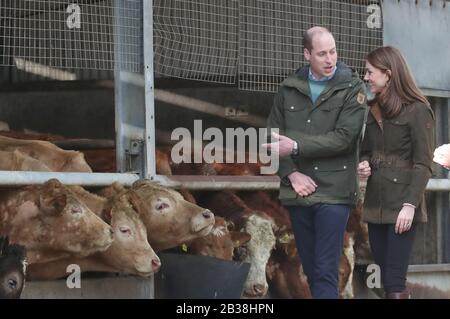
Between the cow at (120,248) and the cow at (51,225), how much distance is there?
217mm

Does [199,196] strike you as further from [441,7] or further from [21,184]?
[441,7]

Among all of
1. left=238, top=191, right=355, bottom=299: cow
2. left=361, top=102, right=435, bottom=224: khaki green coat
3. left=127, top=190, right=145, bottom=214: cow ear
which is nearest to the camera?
left=361, top=102, right=435, bottom=224: khaki green coat

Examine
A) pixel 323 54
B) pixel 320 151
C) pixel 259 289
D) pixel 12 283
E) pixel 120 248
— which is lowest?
pixel 259 289

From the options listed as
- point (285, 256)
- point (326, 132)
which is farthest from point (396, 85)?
point (285, 256)

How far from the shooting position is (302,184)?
5.95m

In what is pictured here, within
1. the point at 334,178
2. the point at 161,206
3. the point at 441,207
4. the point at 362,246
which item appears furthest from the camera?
the point at 441,207

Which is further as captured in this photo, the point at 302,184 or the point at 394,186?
the point at 394,186

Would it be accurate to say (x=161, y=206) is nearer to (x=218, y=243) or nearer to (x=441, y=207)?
(x=218, y=243)

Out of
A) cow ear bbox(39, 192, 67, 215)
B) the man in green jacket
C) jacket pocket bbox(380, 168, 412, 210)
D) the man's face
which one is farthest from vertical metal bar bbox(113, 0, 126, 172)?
jacket pocket bbox(380, 168, 412, 210)

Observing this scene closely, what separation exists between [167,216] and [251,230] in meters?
1.13

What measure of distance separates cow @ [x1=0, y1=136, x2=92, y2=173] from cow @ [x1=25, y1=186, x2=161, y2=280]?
2.15ft

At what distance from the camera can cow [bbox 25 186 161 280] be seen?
6793 mm

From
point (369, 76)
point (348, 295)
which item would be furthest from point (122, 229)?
point (348, 295)

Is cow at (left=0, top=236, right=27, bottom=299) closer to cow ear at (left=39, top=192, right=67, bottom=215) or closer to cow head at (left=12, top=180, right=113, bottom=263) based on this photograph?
cow head at (left=12, top=180, right=113, bottom=263)
